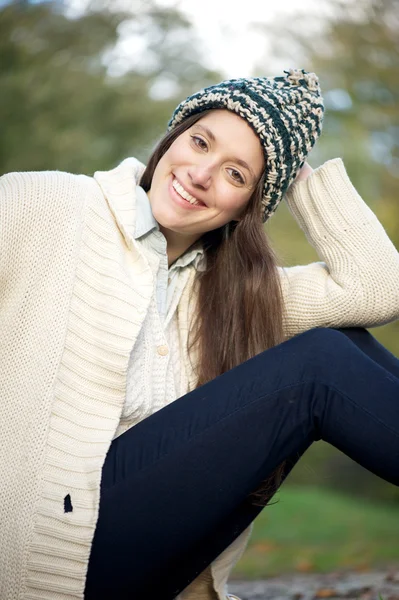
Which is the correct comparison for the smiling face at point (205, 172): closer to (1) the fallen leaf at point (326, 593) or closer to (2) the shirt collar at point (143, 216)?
(2) the shirt collar at point (143, 216)

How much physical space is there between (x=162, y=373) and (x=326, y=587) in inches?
59.0

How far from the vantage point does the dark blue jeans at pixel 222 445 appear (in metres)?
1.60

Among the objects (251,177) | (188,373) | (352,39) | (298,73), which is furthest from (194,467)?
(352,39)

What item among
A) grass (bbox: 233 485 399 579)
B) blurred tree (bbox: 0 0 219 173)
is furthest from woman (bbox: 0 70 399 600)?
blurred tree (bbox: 0 0 219 173)

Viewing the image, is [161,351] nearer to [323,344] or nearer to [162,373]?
[162,373]

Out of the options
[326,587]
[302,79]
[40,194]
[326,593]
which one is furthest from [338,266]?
[326,587]

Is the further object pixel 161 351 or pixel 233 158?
pixel 233 158

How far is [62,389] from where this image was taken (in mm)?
1672

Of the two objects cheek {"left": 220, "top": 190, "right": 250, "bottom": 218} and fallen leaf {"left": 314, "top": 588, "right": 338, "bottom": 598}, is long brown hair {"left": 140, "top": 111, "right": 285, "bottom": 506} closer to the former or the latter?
cheek {"left": 220, "top": 190, "right": 250, "bottom": 218}

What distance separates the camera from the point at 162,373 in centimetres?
189

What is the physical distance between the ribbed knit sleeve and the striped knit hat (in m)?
0.12

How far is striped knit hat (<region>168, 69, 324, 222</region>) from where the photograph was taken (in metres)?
2.03

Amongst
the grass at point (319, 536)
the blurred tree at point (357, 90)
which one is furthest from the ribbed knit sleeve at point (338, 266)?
the blurred tree at point (357, 90)

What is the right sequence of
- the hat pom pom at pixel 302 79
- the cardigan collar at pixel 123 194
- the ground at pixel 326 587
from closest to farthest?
the cardigan collar at pixel 123 194
the hat pom pom at pixel 302 79
the ground at pixel 326 587
